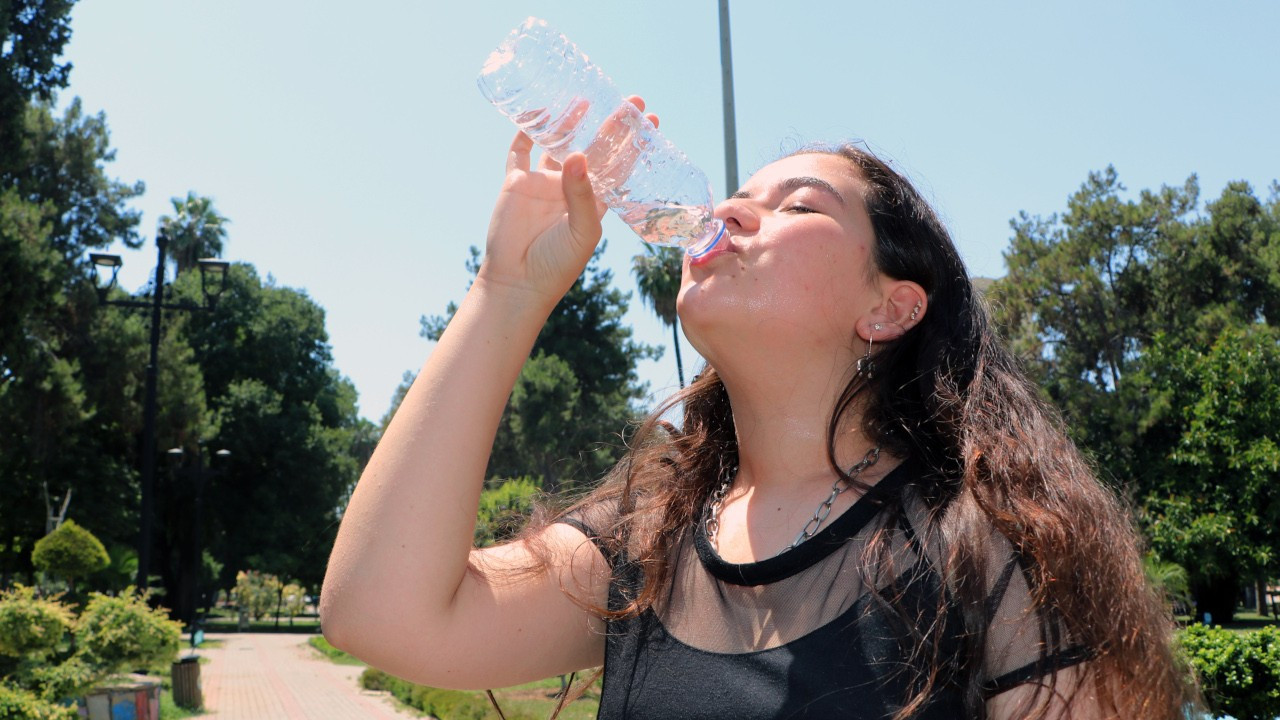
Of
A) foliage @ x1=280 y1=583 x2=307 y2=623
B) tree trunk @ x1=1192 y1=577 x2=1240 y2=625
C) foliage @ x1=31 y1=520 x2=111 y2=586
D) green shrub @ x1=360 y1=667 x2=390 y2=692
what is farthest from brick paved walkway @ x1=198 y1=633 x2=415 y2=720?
tree trunk @ x1=1192 y1=577 x2=1240 y2=625

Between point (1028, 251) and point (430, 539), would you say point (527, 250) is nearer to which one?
point (430, 539)

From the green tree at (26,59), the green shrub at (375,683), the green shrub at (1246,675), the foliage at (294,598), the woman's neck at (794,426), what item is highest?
the green tree at (26,59)

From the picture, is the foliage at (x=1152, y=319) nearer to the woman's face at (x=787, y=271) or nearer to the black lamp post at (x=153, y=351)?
the black lamp post at (x=153, y=351)

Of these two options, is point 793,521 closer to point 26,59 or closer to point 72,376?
point 26,59

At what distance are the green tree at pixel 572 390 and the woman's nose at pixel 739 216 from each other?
31.6 metres

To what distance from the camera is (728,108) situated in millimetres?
8664

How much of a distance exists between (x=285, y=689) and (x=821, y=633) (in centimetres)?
2065

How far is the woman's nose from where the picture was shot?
78.3 inches

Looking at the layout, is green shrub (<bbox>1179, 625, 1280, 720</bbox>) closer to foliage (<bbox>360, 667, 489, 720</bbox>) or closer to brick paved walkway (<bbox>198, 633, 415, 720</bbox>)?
foliage (<bbox>360, 667, 489, 720</bbox>)

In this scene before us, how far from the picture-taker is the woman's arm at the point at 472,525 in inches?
69.6

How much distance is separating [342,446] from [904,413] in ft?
146

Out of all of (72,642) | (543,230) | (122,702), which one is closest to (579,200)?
(543,230)

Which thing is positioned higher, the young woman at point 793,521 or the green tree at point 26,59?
the green tree at point 26,59

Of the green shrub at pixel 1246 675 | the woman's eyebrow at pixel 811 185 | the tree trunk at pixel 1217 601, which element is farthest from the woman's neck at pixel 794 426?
the tree trunk at pixel 1217 601
